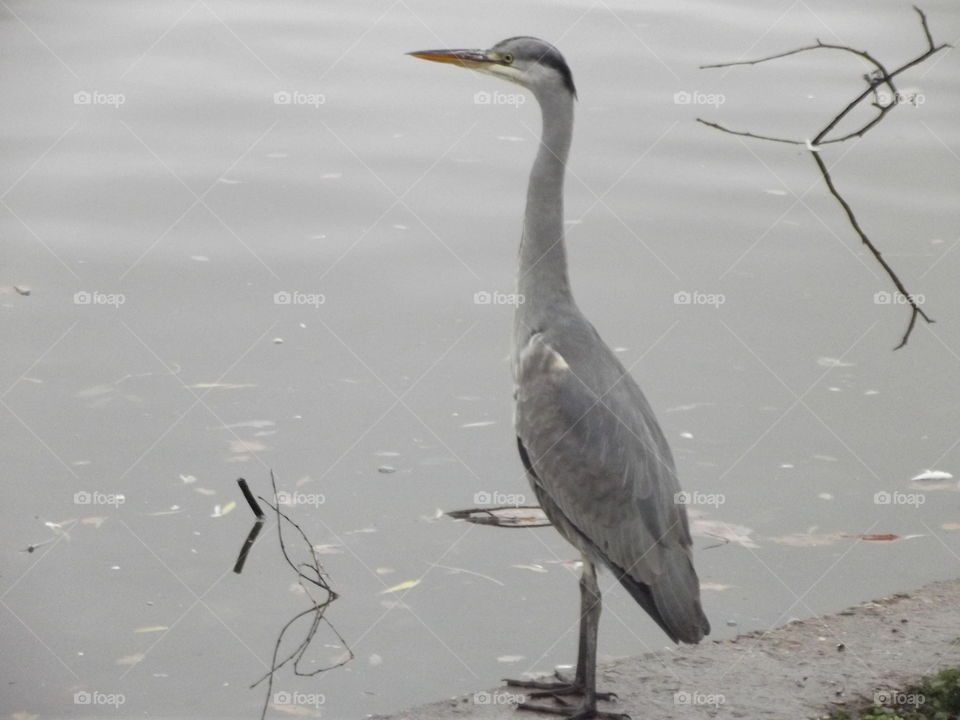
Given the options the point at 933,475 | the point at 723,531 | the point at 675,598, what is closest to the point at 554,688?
the point at 675,598

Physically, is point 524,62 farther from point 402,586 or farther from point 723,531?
point 723,531

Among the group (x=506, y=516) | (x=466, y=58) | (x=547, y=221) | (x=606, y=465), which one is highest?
(x=466, y=58)

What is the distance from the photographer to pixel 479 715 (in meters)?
4.34

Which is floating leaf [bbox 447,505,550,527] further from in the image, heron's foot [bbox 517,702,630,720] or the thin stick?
heron's foot [bbox 517,702,630,720]

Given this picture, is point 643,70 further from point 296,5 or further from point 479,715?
point 479,715

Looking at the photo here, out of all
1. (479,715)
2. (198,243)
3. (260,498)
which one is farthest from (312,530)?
(198,243)

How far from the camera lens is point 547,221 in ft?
15.8

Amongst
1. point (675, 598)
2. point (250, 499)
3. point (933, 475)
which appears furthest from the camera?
point (933, 475)

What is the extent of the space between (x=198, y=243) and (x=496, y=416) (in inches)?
96.3

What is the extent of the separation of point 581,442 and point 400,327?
272 centimetres

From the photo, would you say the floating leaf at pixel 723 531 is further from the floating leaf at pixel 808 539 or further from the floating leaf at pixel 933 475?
the floating leaf at pixel 933 475

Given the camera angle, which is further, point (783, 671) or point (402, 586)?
point (402, 586)

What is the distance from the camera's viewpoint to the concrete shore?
4.38 m

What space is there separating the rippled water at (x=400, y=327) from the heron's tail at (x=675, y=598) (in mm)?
714
